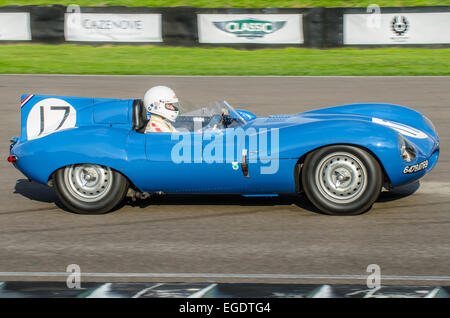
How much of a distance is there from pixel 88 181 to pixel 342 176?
2297 millimetres

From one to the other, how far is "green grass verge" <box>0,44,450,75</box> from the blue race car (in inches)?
421

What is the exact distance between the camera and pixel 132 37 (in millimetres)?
19562

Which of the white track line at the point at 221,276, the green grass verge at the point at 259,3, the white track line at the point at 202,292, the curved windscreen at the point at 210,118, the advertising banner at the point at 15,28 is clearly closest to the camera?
the white track line at the point at 202,292

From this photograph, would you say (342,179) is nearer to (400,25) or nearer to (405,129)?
(405,129)

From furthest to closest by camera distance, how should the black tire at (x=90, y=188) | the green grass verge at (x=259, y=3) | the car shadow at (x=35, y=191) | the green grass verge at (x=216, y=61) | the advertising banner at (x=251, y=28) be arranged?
the green grass verge at (x=259, y=3)
the advertising banner at (x=251, y=28)
the green grass verge at (x=216, y=61)
the car shadow at (x=35, y=191)
the black tire at (x=90, y=188)

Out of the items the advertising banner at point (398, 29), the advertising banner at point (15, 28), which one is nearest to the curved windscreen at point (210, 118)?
the advertising banner at point (398, 29)

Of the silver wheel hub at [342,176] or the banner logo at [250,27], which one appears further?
the banner logo at [250,27]

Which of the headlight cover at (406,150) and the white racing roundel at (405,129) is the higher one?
the white racing roundel at (405,129)

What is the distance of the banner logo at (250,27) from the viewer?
18.9 metres

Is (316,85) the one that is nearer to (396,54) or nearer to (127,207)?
(396,54)

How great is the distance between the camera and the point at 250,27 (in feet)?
62.5

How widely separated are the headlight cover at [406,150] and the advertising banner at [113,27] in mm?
13978

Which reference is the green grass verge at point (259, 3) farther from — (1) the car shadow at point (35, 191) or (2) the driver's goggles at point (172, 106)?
(2) the driver's goggles at point (172, 106)
